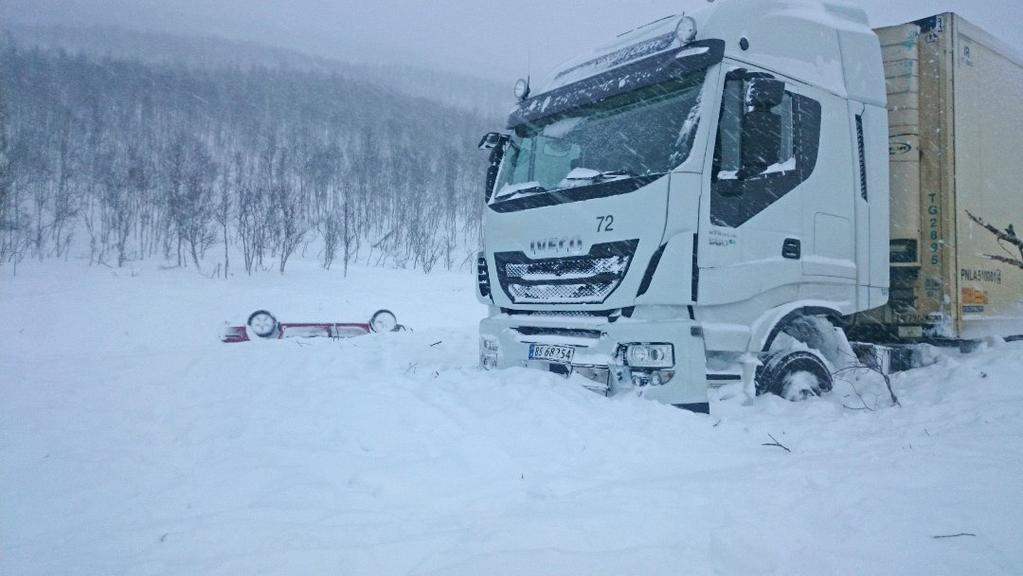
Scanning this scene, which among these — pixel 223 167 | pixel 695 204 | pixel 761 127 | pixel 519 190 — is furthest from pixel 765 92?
pixel 223 167

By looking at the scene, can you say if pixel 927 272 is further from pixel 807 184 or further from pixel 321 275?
pixel 321 275

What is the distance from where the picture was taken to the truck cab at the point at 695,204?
4.21 metres

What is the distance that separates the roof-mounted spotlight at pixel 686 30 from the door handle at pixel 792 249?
69.9 inches

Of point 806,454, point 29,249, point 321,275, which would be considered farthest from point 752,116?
point 29,249

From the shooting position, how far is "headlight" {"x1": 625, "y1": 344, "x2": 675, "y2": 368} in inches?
163

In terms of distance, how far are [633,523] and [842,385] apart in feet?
12.5

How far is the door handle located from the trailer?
1630 millimetres

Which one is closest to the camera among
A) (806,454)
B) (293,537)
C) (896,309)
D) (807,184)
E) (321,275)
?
(293,537)

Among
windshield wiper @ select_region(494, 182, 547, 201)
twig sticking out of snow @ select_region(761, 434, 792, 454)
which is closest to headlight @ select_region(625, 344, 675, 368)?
twig sticking out of snow @ select_region(761, 434, 792, 454)

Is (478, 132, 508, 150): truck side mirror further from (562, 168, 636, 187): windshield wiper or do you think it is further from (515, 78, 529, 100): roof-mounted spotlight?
(562, 168, 636, 187): windshield wiper

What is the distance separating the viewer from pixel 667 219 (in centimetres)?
417

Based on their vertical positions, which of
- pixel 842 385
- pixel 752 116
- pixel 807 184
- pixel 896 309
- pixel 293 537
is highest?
pixel 752 116

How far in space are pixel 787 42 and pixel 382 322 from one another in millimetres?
8791

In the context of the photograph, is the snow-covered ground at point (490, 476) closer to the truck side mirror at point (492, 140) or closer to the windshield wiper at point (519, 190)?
the windshield wiper at point (519, 190)
